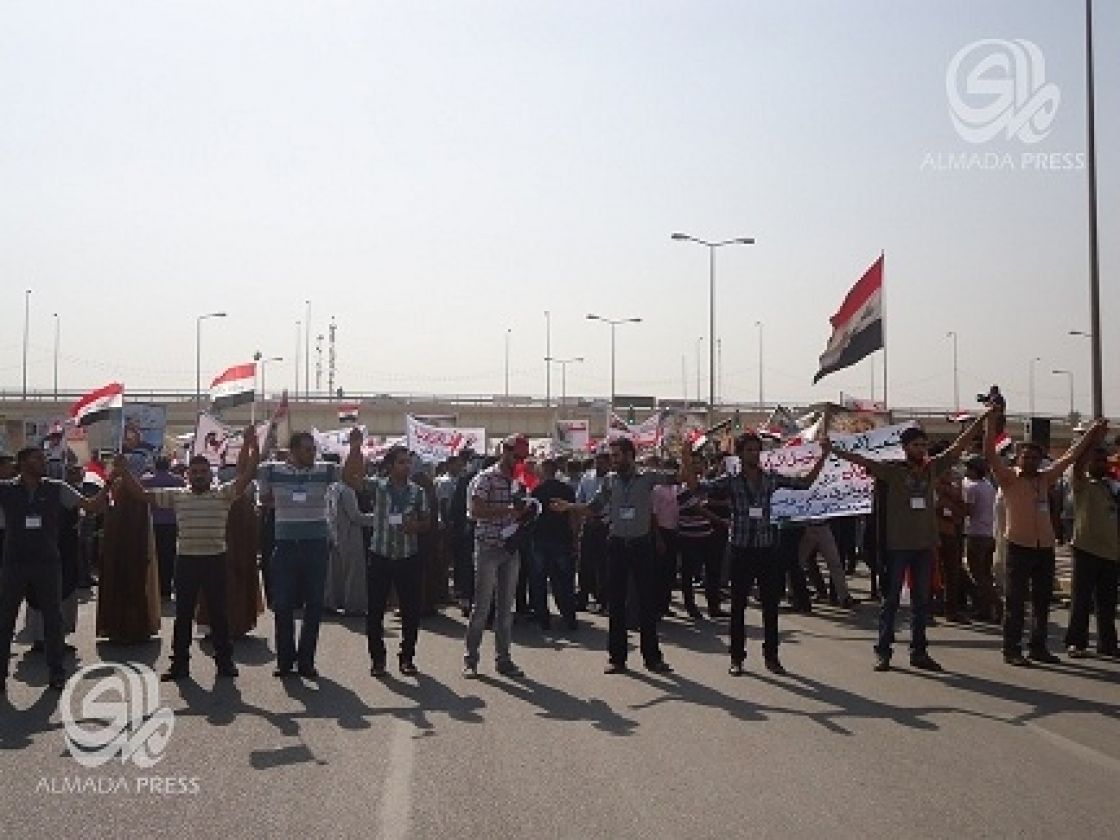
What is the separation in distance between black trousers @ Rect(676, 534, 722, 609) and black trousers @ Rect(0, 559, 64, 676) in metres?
7.27

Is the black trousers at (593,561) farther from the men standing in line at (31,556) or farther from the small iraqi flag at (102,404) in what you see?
the men standing in line at (31,556)

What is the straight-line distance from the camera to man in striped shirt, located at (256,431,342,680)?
10.6 meters

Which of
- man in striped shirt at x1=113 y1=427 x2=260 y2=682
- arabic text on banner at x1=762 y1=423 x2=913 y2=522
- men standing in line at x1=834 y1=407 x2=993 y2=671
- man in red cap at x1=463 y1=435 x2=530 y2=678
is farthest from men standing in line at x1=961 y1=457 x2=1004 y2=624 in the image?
man in striped shirt at x1=113 y1=427 x2=260 y2=682

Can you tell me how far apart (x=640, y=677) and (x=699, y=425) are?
21.4 metres

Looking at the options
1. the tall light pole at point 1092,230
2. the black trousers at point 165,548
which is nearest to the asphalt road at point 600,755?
the black trousers at point 165,548

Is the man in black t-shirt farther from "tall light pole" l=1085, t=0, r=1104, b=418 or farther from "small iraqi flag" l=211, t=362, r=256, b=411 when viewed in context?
"tall light pole" l=1085, t=0, r=1104, b=418

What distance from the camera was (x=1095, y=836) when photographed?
570cm

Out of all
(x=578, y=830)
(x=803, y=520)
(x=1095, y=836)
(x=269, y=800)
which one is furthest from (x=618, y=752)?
(x=803, y=520)

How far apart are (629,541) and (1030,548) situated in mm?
3486

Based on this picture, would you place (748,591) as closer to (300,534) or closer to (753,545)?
(753,545)

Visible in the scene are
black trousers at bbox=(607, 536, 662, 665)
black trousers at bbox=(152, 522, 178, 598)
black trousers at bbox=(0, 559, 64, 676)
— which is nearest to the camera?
black trousers at bbox=(0, 559, 64, 676)

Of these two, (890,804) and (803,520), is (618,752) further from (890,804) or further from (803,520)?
(803,520)

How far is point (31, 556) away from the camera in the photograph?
33.0 feet

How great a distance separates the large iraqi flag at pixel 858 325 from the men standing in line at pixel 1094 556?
3495 millimetres
